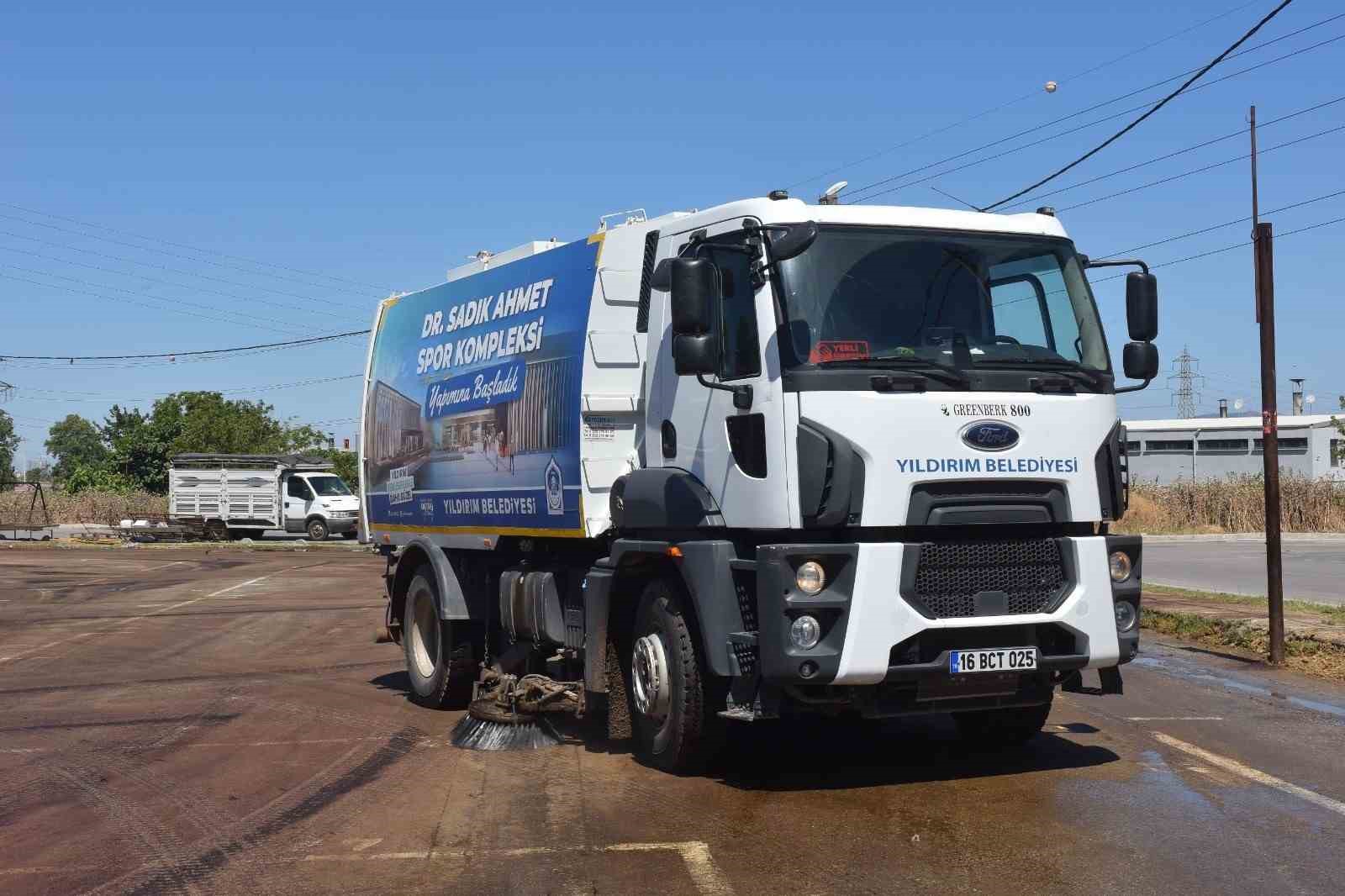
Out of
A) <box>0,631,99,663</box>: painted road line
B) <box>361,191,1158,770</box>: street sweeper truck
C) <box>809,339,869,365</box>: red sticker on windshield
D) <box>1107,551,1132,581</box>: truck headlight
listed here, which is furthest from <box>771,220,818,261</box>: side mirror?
<box>0,631,99,663</box>: painted road line

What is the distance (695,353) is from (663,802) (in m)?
2.35

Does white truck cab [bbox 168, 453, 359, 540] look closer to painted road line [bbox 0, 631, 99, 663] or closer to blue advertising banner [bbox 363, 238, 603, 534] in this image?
painted road line [bbox 0, 631, 99, 663]

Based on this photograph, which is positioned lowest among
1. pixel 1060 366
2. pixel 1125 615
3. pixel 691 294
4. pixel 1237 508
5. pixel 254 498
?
pixel 1125 615

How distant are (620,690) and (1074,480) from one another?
3.04m

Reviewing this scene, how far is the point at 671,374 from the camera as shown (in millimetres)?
8383

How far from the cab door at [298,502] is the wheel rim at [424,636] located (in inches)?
1377

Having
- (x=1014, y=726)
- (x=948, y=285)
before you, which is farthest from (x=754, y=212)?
(x=1014, y=726)

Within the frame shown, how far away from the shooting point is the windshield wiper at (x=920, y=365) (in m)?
7.14

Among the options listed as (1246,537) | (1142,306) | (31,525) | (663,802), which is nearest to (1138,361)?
(1142,306)

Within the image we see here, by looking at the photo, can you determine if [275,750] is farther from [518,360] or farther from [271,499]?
[271,499]

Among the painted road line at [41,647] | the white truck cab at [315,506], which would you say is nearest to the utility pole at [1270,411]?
the painted road line at [41,647]

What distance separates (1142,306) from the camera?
320 inches

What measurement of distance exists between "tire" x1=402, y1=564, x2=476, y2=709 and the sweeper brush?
2.62 feet

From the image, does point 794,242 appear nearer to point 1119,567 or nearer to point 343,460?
point 1119,567
